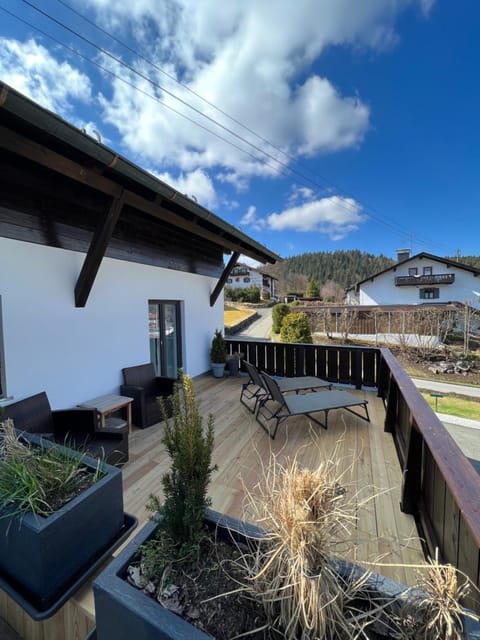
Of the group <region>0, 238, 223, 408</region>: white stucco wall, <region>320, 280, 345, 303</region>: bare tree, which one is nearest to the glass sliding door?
<region>0, 238, 223, 408</region>: white stucco wall

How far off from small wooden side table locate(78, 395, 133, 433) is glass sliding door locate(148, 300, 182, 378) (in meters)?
1.58

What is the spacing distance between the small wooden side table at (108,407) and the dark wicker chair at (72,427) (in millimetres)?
373

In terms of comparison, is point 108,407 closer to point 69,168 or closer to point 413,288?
point 69,168

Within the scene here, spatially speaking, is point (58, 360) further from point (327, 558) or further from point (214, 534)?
point (327, 558)


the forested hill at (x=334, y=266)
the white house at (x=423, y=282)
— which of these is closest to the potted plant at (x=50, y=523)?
the white house at (x=423, y=282)

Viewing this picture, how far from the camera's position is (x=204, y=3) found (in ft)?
14.4

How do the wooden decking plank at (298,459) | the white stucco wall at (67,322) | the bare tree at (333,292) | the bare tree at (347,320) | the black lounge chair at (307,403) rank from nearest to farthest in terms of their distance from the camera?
the wooden decking plank at (298,459) → the white stucco wall at (67,322) → the black lounge chair at (307,403) → the bare tree at (347,320) → the bare tree at (333,292)

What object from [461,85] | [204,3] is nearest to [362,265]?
[461,85]

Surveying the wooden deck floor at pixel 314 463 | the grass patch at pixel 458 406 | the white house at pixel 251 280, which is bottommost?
the grass patch at pixel 458 406

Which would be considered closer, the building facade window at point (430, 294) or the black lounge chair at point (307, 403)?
the black lounge chair at point (307, 403)

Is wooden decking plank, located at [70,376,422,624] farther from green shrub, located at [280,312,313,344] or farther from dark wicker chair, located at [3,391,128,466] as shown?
green shrub, located at [280,312,313,344]

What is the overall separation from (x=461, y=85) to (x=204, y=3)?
910 centimetres

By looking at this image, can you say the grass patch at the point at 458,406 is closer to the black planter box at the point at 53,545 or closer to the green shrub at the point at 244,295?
the black planter box at the point at 53,545

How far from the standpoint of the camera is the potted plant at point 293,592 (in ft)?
2.31
